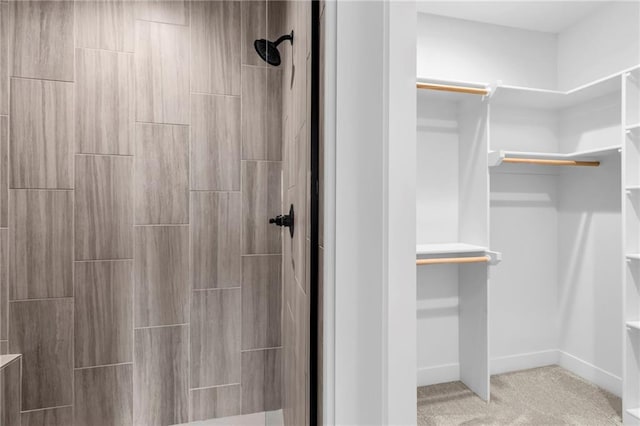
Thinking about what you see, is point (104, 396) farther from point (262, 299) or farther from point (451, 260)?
point (451, 260)

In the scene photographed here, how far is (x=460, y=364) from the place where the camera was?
2031mm

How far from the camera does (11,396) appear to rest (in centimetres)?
129

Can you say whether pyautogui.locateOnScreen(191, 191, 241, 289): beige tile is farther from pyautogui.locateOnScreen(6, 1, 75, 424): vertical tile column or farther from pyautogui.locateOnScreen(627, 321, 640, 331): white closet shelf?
pyautogui.locateOnScreen(627, 321, 640, 331): white closet shelf

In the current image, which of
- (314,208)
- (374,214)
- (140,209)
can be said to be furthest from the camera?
(140,209)

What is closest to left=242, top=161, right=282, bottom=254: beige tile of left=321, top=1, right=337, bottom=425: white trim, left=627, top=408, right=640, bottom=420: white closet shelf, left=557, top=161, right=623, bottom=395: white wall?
left=321, top=1, right=337, bottom=425: white trim

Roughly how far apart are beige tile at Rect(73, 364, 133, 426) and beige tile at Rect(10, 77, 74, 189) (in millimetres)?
739

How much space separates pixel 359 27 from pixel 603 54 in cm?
217

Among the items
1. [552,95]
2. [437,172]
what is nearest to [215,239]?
[437,172]

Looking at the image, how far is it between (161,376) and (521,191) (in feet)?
7.23

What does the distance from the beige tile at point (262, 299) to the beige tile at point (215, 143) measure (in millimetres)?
349

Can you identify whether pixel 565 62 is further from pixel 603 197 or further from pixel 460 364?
pixel 460 364

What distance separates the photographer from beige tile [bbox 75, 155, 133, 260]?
134cm

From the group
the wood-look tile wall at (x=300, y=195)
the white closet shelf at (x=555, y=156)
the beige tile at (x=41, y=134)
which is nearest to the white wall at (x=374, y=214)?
the wood-look tile wall at (x=300, y=195)

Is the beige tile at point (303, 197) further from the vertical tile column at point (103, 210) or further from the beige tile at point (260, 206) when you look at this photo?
the vertical tile column at point (103, 210)
